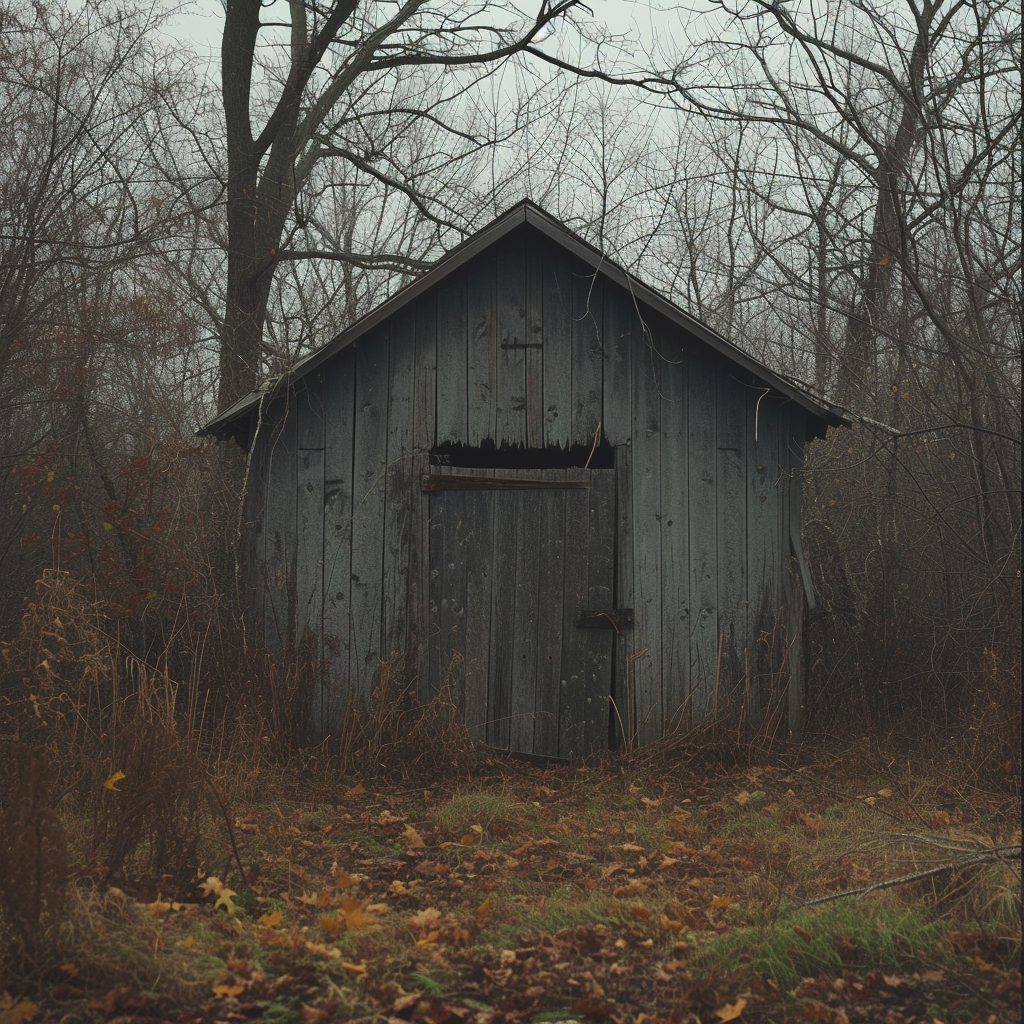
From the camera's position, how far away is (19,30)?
31.2ft

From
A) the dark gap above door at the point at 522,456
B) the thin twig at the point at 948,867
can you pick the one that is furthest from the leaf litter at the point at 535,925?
the dark gap above door at the point at 522,456

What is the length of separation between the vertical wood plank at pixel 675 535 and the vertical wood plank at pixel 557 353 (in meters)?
0.78

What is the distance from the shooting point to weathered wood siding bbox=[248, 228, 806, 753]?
851 centimetres

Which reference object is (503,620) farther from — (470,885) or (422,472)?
(470,885)

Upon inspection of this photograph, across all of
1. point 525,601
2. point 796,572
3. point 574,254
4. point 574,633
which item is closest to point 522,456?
point 525,601

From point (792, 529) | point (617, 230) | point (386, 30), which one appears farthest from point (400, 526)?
point (617, 230)

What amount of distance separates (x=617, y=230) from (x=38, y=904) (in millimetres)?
16139

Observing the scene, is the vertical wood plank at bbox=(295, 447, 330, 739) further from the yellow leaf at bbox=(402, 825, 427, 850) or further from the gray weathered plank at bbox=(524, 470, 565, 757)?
the yellow leaf at bbox=(402, 825, 427, 850)

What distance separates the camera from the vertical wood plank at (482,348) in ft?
28.4

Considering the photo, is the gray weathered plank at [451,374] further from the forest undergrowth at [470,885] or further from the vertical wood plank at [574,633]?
the forest undergrowth at [470,885]

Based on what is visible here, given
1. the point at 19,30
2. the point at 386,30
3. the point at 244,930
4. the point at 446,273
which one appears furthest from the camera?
the point at 386,30

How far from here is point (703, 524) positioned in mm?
8664

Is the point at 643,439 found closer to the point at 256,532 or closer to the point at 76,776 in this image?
the point at 256,532

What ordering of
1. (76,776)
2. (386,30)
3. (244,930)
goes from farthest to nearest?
1. (386,30)
2. (76,776)
3. (244,930)
